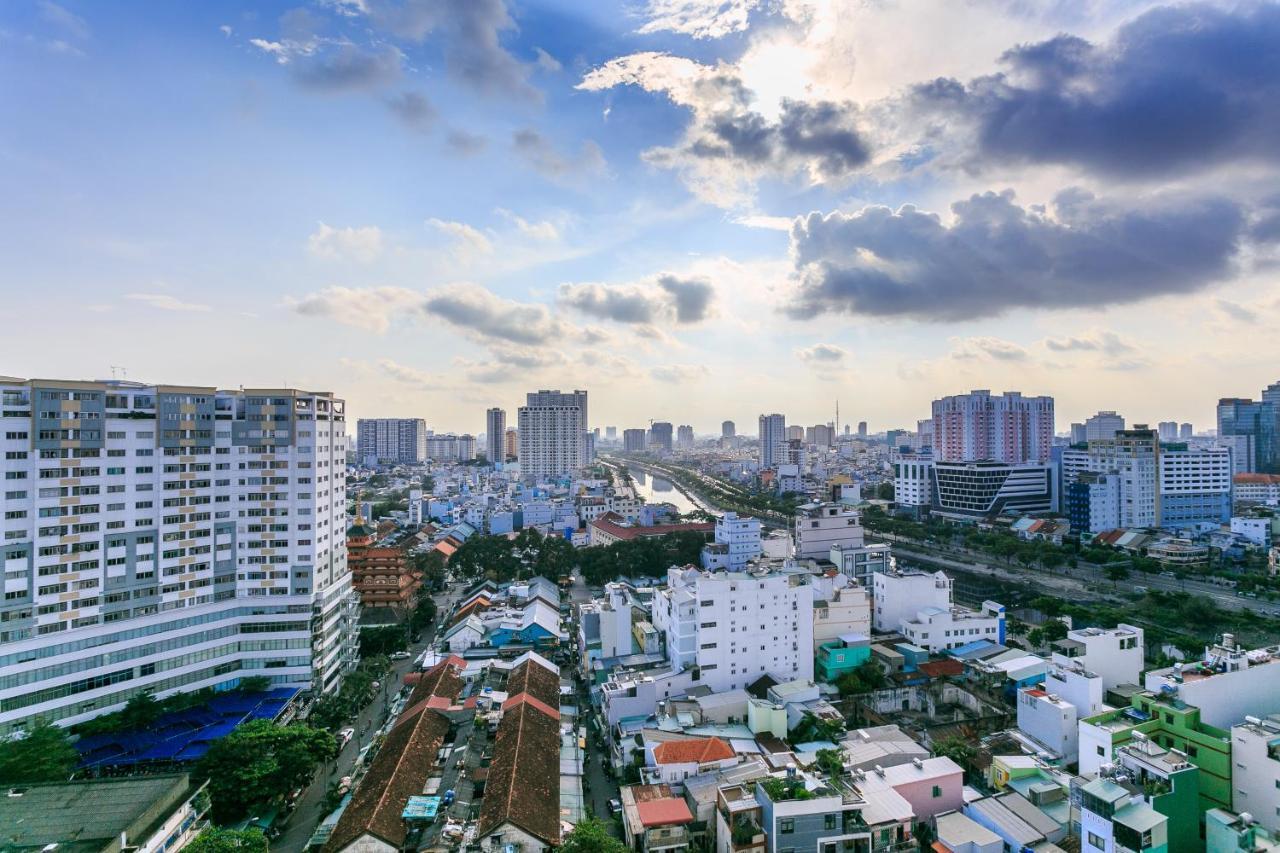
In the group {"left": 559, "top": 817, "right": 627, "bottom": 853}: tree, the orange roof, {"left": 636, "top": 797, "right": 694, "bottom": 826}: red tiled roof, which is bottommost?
{"left": 636, "top": 797, "right": 694, "bottom": 826}: red tiled roof

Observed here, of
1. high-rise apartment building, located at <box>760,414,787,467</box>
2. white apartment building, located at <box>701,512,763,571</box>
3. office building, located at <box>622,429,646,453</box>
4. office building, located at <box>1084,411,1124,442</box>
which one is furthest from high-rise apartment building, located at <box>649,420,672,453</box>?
white apartment building, located at <box>701,512,763,571</box>

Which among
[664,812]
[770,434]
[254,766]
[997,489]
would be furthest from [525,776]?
[770,434]

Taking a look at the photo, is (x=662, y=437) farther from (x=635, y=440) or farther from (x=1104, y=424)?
(x=1104, y=424)

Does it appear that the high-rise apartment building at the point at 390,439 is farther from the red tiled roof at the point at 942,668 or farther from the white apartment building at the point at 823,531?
the red tiled roof at the point at 942,668

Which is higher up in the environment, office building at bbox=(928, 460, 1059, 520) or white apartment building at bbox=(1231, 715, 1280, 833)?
office building at bbox=(928, 460, 1059, 520)

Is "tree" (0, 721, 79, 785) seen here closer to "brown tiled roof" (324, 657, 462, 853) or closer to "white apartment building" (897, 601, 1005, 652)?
"brown tiled roof" (324, 657, 462, 853)
